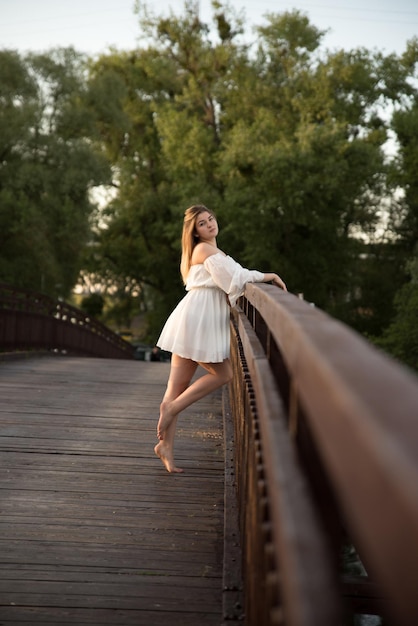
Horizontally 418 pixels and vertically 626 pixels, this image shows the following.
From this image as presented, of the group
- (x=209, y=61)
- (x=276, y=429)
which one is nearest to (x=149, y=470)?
(x=276, y=429)

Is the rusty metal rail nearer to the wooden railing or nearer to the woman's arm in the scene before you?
the woman's arm

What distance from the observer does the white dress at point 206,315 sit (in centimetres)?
587

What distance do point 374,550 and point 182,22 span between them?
4487 centimetres

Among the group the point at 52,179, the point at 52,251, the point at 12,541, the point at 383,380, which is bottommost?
the point at 12,541

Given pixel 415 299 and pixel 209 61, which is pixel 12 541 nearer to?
pixel 415 299

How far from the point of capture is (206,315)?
5.98 m

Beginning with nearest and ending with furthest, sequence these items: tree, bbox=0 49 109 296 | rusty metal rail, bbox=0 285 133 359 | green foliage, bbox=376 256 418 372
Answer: rusty metal rail, bbox=0 285 133 359 < tree, bbox=0 49 109 296 < green foliage, bbox=376 256 418 372

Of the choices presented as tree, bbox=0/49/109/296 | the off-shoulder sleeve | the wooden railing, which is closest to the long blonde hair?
the off-shoulder sleeve

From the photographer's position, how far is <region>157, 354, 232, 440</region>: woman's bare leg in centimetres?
603

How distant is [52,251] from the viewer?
30.5 m

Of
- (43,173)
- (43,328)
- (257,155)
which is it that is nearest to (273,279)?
(43,328)

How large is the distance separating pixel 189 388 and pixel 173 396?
7.9 inches

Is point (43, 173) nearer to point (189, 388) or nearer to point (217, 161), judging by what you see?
point (217, 161)

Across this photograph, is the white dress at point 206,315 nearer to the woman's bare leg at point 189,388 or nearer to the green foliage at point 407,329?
the woman's bare leg at point 189,388
